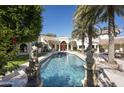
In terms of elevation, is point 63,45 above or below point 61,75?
above

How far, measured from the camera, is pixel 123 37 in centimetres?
3834

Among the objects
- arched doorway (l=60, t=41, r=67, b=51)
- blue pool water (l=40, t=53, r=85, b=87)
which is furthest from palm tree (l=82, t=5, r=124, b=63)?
arched doorway (l=60, t=41, r=67, b=51)

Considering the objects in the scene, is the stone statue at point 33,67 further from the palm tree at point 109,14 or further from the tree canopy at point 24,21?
the palm tree at point 109,14

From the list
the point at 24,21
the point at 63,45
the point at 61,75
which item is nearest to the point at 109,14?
the point at 61,75

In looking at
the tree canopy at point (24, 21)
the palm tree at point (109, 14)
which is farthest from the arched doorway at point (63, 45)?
the palm tree at point (109, 14)

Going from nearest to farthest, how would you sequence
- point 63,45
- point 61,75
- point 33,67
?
point 33,67
point 61,75
point 63,45

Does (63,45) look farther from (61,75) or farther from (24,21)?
(61,75)

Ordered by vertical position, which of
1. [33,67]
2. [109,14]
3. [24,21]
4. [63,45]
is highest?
[109,14]

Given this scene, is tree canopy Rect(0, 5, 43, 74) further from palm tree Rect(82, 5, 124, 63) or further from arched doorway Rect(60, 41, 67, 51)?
arched doorway Rect(60, 41, 67, 51)

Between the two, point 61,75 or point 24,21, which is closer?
point 61,75

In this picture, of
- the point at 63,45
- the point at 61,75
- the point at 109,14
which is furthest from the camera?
the point at 63,45

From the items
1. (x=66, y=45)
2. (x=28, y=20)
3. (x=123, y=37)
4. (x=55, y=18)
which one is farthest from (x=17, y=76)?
(x=66, y=45)
